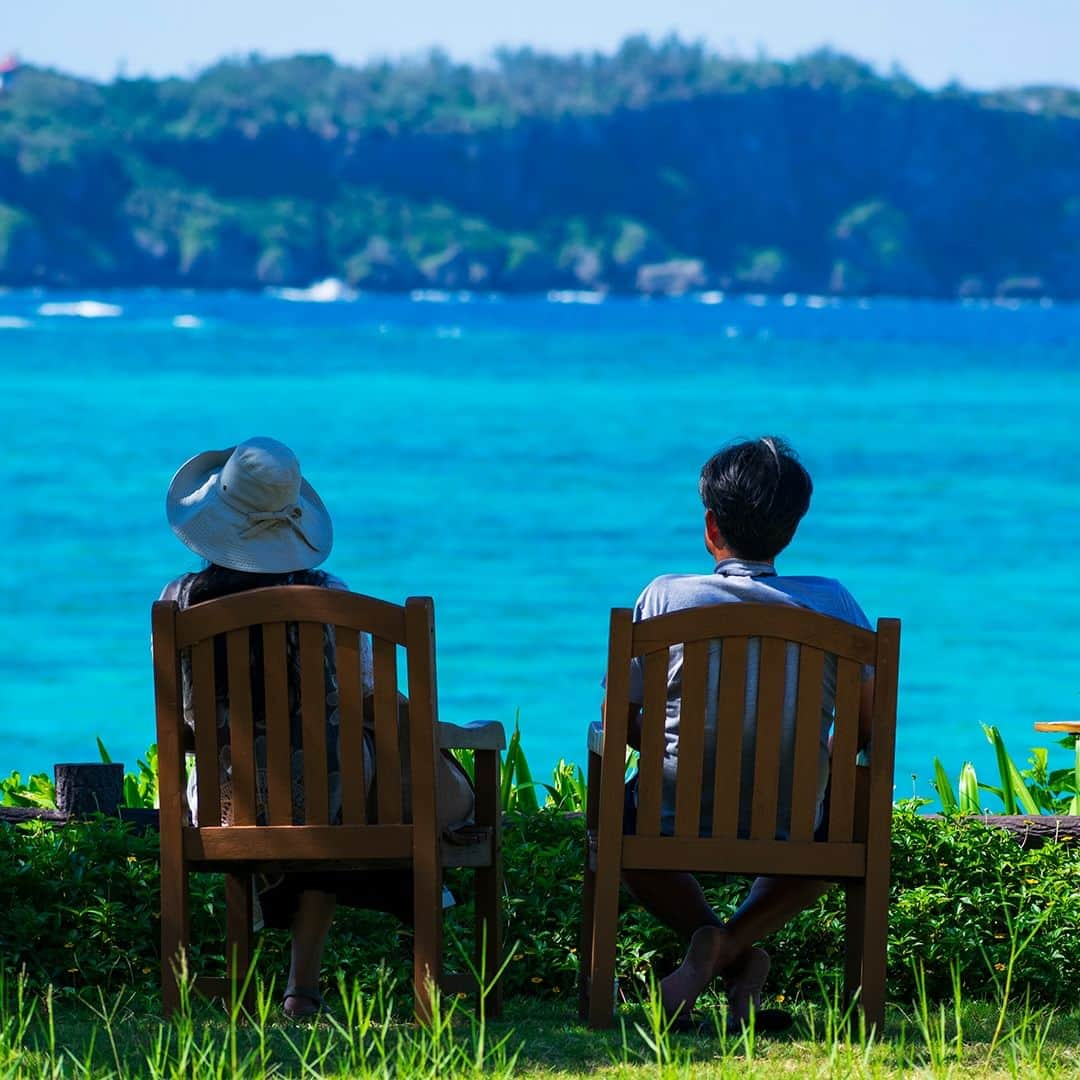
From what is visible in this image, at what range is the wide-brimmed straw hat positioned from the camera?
3.89m

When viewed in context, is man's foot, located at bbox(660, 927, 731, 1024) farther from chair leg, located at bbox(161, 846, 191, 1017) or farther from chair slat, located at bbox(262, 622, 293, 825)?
chair leg, located at bbox(161, 846, 191, 1017)

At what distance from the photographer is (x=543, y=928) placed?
4520 millimetres

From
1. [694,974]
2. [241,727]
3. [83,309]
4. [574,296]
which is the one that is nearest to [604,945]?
[694,974]

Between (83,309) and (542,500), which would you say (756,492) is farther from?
(83,309)

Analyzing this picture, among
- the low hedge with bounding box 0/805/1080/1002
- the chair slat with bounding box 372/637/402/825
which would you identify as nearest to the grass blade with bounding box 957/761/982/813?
the low hedge with bounding box 0/805/1080/1002

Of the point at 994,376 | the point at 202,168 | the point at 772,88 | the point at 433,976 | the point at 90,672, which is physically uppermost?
the point at 772,88

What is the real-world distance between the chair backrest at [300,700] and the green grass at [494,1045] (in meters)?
0.39

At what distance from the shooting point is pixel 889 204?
13100cm

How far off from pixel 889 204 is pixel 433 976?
13205 centimetres

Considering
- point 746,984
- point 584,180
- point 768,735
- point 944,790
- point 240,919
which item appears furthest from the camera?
point 584,180

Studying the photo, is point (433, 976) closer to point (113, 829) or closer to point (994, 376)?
point (113, 829)

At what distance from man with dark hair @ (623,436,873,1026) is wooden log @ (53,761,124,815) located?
5.80 feet

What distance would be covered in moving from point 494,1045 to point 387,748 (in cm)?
64

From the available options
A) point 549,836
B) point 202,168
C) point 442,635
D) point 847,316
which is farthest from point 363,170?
point 549,836
